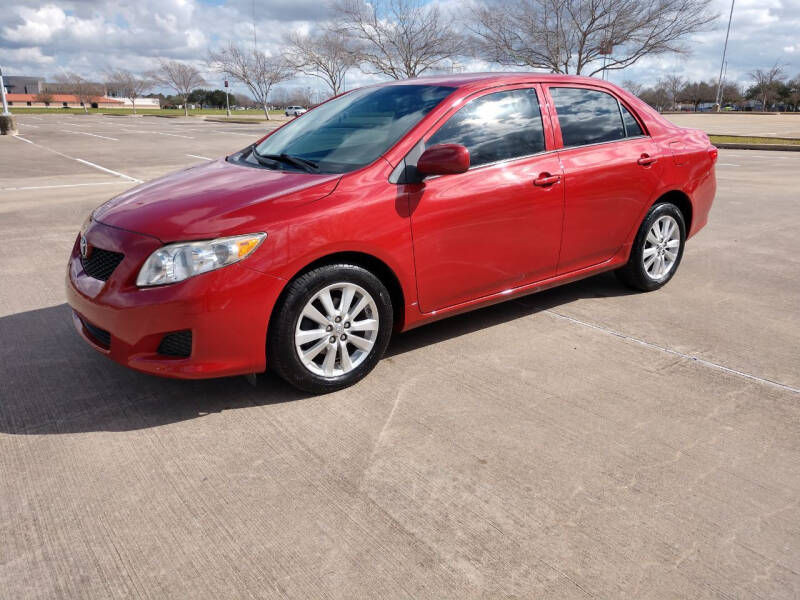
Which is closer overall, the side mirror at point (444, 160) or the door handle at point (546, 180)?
the side mirror at point (444, 160)

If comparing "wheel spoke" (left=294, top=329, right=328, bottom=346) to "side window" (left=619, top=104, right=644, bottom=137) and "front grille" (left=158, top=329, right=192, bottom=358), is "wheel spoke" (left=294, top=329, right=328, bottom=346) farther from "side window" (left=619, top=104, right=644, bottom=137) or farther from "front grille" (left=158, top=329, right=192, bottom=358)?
"side window" (left=619, top=104, right=644, bottom=137)

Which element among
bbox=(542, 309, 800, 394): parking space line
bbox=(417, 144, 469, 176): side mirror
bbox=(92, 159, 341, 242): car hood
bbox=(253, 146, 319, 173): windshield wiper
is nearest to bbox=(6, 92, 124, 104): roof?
bbox=(253, 146, 319, 173): windshield wiper

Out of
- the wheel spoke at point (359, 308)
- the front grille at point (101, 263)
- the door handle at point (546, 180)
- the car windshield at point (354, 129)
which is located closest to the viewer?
the front grille at point (101, 263)

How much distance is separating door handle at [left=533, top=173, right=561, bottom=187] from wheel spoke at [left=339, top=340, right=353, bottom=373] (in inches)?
63.0

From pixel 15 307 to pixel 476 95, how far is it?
3671 mm

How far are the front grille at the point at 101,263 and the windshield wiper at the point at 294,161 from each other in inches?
44.5

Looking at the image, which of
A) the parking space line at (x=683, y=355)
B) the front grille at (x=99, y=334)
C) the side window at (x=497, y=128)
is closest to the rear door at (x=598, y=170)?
the side window at (x=497, y=128)

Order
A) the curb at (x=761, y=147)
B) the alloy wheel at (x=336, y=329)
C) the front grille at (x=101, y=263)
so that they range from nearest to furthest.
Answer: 1. the front grille at (x=101, y=263)
2. the alloy wheel at (x=336, y=329)
3. the curb at (x=761, y=147)

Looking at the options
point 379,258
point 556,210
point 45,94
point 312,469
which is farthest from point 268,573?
point 45,94

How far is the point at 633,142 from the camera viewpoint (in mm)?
4707

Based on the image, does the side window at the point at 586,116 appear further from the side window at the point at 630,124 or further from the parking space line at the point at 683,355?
the parking space line at the point at 683,355

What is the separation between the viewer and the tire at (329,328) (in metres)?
3.21

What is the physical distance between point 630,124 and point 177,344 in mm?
3575

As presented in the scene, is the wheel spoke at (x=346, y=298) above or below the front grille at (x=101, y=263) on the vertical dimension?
below
